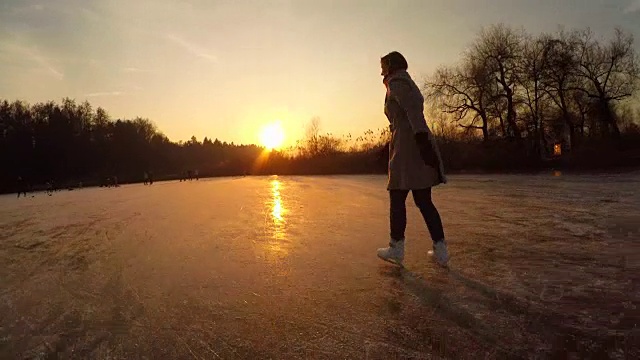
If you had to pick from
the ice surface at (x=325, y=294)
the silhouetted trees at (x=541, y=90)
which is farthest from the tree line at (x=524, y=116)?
the ice surface at (x=325, y=294)

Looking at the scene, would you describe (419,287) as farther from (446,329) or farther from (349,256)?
(349,256)

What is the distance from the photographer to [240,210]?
7629mm

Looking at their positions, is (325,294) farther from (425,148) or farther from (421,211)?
(425,148)

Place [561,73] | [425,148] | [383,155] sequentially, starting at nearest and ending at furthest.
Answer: [425,148] → [383,155] → [561,73]

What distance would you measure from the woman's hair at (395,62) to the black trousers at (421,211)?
0.95 metres

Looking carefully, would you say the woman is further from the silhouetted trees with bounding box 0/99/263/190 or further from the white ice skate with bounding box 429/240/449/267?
the silhouetted trees with bounding box 0/99/263/190

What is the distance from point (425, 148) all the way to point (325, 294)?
1.30 meters

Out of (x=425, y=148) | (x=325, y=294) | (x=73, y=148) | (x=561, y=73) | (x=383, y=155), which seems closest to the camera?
(x=325, y=294)

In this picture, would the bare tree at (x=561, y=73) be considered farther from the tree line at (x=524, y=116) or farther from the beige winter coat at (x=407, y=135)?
the beige winter coat at (x=407, y=135)

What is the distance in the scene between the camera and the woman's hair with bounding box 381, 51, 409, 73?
10.6 ft

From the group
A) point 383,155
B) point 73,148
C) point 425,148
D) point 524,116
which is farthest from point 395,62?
point 73,148

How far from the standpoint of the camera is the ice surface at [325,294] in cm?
191

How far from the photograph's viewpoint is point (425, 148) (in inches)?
123

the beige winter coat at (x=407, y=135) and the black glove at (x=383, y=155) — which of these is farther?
the black glove at (x=383, y=155)
